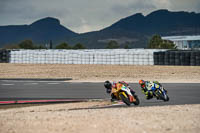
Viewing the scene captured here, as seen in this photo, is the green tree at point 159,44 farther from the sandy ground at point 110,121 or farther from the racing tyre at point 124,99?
the sandy ground at point 110,121

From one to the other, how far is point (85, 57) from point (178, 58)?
8775 millimetres

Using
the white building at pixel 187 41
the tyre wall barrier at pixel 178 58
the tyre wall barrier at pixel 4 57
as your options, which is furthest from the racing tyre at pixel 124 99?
the white building at pixel 187 41

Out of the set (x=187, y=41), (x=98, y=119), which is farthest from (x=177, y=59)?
(x=187, y=41)

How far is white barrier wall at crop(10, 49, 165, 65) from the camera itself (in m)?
34.3

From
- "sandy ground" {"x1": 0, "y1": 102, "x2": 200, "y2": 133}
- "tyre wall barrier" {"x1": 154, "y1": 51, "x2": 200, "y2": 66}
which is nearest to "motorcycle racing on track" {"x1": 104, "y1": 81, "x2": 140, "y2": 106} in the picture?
"sandy ground" {"x1": 0, "y1": 102, "x2": 200, "y2": 133}

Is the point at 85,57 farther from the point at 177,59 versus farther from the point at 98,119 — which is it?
the point at 98,119

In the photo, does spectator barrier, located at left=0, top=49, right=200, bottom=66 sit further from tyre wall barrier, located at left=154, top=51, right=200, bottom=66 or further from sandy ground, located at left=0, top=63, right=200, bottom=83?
sandy ground, located at left=0, top=63, right=200, bottom=83

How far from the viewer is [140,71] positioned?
30.8 metres

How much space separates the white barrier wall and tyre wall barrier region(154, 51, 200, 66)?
734mm

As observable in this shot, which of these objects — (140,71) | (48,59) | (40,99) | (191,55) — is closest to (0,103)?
(40,99)

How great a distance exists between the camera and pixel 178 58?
32.5 metres

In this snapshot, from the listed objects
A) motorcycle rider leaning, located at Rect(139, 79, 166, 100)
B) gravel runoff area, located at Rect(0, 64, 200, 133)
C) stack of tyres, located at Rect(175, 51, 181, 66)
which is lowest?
gravel runoff area, located at Rect(0, 64, 200, 133)

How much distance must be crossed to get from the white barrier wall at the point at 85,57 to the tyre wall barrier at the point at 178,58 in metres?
0.73

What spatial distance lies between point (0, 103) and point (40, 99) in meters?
1.68
